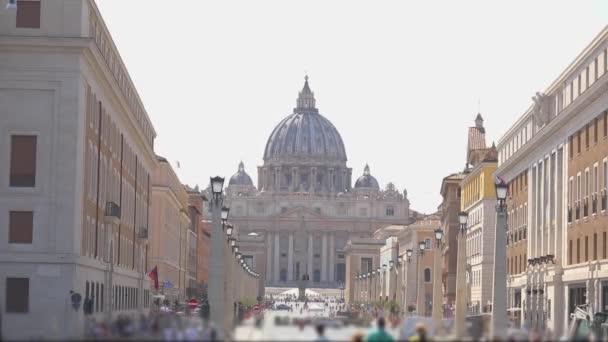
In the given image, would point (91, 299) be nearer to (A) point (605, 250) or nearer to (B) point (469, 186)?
(A) point (605, 250)

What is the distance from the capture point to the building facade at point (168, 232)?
112 metres

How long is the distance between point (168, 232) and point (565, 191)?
163 ft

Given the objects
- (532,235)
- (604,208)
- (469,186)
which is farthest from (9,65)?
(469,186)

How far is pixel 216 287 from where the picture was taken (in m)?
55.4

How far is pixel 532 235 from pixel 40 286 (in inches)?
1518

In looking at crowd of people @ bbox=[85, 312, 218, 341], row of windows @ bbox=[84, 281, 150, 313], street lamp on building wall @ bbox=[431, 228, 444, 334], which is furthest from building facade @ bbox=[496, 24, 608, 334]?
crowd of people @ bbox=[85, 312, 218, 341]

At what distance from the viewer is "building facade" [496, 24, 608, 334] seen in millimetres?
67062

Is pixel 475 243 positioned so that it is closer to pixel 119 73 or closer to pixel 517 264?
pixel 517 264

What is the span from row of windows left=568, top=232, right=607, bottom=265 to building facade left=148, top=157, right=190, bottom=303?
40.1 m

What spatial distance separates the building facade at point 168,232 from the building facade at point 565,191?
92.2 feet

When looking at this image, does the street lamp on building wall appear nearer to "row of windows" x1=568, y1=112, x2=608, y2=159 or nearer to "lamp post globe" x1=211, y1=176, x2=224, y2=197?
"row of windows" x1=568, y1=112, x2=608, y2=159

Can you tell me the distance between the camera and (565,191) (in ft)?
251

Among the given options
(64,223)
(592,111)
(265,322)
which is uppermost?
(592,111)

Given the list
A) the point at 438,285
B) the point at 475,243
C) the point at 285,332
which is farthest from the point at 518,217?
the point at 285,332
